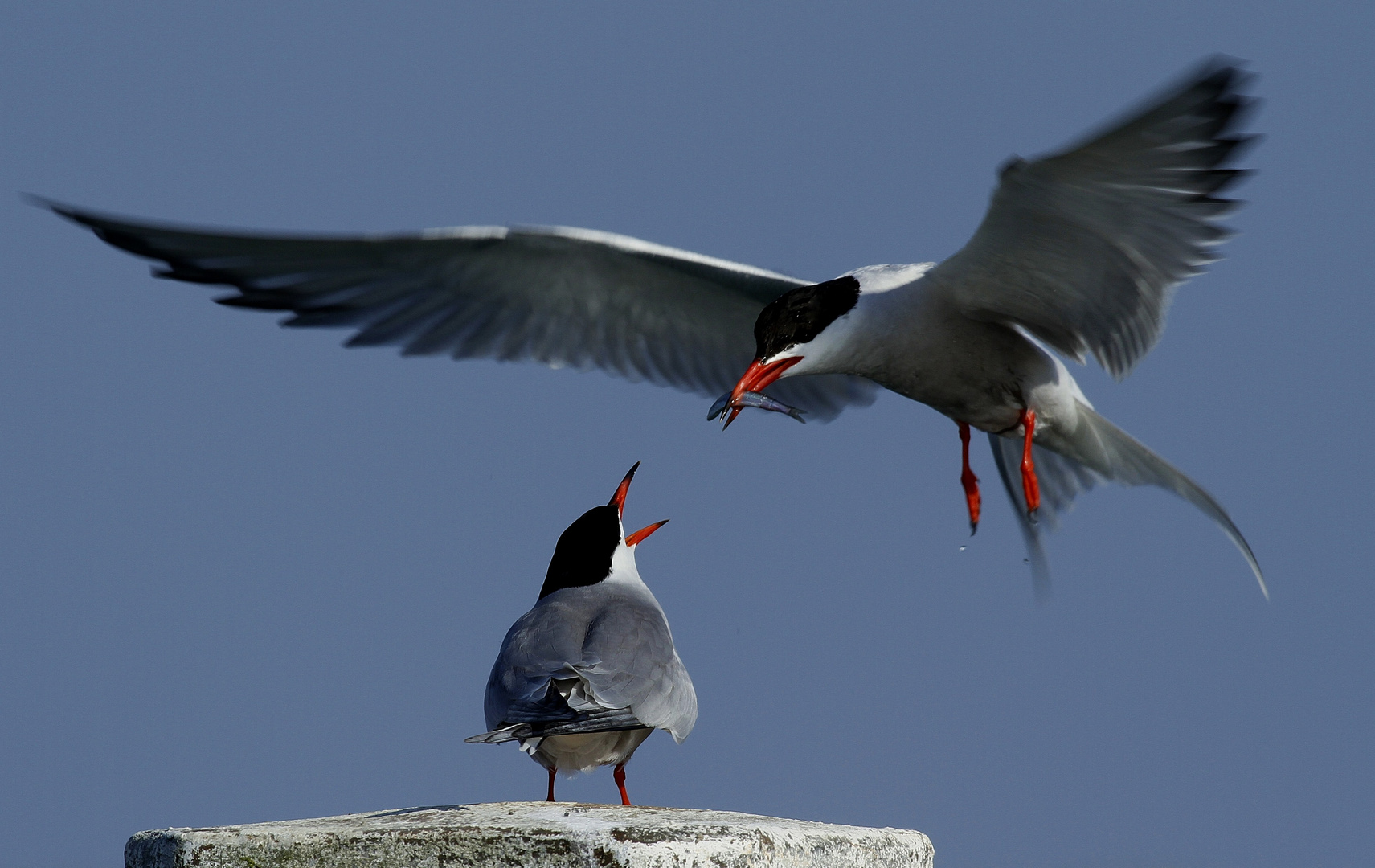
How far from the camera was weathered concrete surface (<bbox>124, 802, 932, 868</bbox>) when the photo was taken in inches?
105

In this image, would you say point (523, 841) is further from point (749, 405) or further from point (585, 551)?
point (749, 405)

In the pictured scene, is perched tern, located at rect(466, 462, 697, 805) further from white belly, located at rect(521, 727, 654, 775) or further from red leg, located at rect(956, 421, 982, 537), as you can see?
red leg, located at rect(956, 421, 982, 537)

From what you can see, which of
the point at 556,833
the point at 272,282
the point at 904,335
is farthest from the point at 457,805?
the point at 272,282

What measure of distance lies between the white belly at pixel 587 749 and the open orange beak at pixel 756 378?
1.38 metres

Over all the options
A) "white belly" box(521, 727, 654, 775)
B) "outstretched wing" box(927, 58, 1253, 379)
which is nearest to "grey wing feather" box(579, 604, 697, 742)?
"white belly" box(521, 727, 654, 775)

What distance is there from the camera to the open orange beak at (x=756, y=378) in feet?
15.3

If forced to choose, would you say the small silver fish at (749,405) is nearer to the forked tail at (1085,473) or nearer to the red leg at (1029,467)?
the red leg at (1029,467)

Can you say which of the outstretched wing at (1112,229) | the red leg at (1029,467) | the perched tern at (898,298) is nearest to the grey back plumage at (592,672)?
the perched tern at (898,298)

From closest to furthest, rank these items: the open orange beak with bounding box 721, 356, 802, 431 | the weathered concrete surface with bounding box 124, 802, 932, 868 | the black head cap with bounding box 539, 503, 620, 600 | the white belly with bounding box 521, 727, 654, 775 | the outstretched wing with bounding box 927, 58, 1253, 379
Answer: the weathered concrete surface with bounding box 124, 802, 932, 868, the white belly with bounding box 521, 727, 654, 775, the outstretched wing with bounding box 927, 58, 1253, 379, the black head cap with bounding box 539, 503, 620, 600, the open orange beak with bounding box 721, 356, 802, 431

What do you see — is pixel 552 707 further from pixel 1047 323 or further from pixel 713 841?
pixel 1047 323

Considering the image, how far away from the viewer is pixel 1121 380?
512cm

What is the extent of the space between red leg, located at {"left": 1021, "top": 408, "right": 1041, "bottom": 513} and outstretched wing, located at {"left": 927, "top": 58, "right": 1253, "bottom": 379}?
385 millimetres

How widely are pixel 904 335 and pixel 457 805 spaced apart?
276 centimetres

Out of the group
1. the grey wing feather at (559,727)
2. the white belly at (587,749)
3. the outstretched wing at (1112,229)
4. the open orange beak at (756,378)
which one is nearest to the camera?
the grey wing feather at (559,727)
